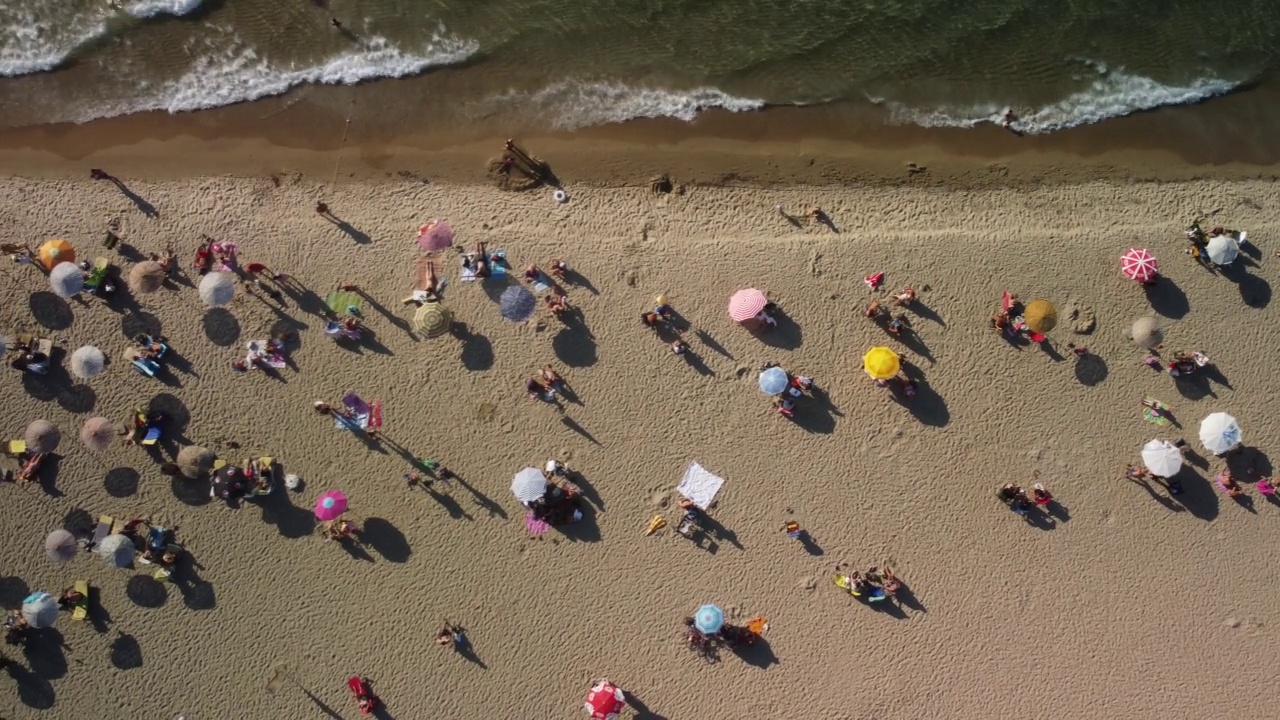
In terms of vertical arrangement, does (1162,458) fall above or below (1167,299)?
below

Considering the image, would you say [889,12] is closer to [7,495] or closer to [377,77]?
[377,77]

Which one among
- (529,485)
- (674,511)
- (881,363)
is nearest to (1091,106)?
(881,363)

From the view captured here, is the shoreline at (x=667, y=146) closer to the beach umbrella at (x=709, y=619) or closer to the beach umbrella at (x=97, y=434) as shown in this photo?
the beach umbrella at (x=97, y=434)

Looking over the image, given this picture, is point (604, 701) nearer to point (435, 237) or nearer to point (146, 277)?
point (435, 237)

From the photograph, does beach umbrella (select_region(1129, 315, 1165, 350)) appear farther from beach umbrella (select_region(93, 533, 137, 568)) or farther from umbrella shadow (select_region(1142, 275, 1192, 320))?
beach umbrella (select_region(93, 533, 137, 568))

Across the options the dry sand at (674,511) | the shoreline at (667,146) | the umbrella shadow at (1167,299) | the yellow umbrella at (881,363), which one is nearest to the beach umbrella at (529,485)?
the dry sand at (674,511)

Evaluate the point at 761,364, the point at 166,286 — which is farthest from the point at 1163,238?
the point at 166,286
